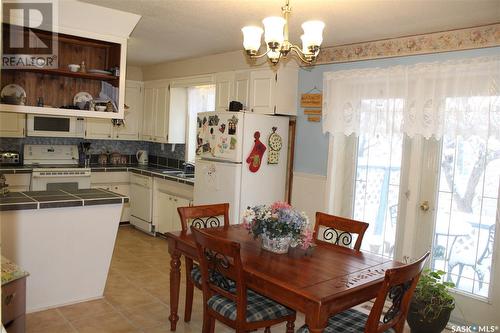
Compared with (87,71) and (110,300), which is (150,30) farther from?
(110,300)

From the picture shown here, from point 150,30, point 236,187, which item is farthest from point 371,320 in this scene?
point 150,30

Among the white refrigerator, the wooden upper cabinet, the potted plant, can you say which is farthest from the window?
the potted plant

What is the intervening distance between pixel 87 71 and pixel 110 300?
6.58ft

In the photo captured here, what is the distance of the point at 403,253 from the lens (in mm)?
3635

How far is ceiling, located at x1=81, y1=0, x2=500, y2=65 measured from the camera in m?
2.75

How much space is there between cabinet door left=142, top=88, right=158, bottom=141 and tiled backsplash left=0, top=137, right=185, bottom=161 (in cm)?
31

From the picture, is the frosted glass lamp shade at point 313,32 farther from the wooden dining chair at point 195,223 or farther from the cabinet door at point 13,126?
the cabinet door at point 13,126

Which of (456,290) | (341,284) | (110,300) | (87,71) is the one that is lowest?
(110,300)

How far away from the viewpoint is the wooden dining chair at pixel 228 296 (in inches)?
86.4

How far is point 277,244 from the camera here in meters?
2.47

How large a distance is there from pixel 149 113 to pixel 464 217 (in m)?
4.48

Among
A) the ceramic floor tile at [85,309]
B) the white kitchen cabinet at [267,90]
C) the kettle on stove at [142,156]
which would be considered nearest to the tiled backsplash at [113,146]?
the kettle on stove at [142,156]

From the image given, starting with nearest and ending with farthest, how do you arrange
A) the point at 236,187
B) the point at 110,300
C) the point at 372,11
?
the point at 372,11, the point at 110,300, the point at 236,187

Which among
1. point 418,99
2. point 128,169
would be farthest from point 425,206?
point 128,169
